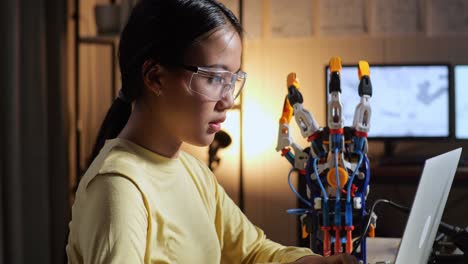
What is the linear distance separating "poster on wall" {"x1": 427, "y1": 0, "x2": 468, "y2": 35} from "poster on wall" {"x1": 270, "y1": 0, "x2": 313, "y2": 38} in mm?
571

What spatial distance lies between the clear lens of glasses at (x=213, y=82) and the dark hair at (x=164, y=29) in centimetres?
4

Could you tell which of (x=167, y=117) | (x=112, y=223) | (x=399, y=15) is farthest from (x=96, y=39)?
(x=112, y=223)

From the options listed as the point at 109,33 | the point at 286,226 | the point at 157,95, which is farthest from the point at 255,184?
→ the point at 157,95

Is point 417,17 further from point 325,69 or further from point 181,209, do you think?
point 181,209

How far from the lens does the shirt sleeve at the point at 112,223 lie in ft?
2.87

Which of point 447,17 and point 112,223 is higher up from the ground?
point 447,17

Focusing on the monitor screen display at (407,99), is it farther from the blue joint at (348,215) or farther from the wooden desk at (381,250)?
the blue joint at (348,215)

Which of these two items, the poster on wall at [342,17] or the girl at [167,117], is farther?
the poster on wall at [342,17]

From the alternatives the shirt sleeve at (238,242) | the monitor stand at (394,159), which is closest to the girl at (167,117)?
the shirt sleeve at (238,242)

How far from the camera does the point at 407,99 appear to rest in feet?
10.7

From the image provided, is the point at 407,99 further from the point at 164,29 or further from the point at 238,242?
the point at 164,29

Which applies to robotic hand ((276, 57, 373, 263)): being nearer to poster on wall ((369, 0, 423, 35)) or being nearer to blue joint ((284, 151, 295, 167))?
blue joint ((284, 151, 295, 167))

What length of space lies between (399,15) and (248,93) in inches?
32.1

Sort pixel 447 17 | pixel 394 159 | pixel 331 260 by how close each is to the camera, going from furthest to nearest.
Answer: pixel 447 17 → pixel 394 159 → pixel 331 260
